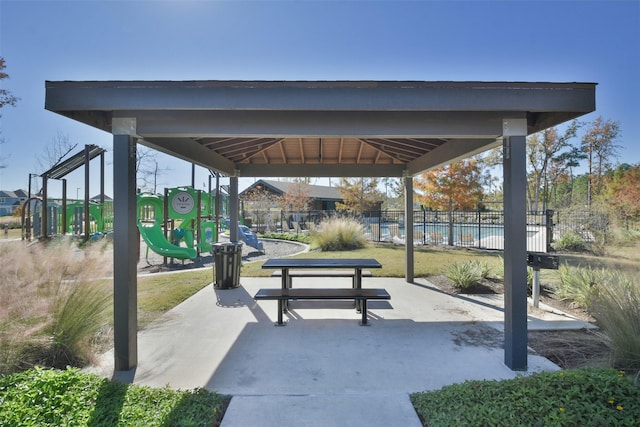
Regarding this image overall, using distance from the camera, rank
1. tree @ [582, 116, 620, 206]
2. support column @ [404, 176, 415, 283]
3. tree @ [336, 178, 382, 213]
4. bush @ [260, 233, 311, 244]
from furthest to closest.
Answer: tree @ [582, 116, 620, 206]
tree @ [336, 178, 382, 213]
bush @ [260, 233, 311, 244]
support column @ [404, 176, 415, 283]

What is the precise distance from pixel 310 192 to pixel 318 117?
31.2 meters

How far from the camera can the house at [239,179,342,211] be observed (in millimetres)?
33000

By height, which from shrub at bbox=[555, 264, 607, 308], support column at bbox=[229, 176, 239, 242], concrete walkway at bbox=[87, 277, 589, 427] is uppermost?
support column at bbox=[229, 176, 239, 242]

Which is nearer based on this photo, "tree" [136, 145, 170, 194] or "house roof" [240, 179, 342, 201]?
"tree" [136, 145, 170, 194]

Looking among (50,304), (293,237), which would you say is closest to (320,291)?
(50,304)

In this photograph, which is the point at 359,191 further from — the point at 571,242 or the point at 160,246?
the point at 160,246

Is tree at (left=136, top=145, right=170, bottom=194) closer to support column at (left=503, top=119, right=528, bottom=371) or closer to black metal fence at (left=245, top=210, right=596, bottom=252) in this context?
Result: black metal fence at (left=245, top=210, right=596, bottom=252)

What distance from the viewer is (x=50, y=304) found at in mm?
3553

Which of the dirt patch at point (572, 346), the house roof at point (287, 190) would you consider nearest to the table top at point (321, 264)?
the dirt patch at point (572, 346)

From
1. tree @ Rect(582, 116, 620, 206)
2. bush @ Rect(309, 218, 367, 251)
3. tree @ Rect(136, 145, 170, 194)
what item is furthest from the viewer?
tree @ Rect(582, 116, 620, 206)

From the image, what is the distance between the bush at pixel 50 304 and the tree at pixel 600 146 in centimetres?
3257

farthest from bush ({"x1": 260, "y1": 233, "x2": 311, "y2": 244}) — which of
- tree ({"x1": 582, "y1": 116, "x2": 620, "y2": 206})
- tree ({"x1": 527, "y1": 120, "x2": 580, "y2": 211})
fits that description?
tree ({"x1": 582, "y1": 116, "x2": 620, "y2": 206})

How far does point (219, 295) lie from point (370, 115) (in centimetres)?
489

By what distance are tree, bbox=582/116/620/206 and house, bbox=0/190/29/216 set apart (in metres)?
56.3
